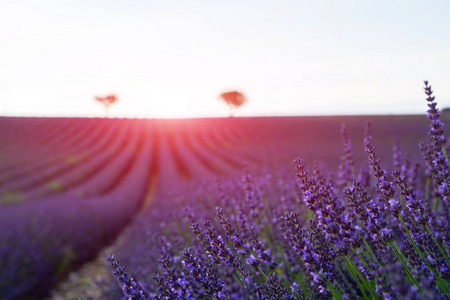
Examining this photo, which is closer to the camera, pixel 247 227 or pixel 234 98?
pixel 247 227

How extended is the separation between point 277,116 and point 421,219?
149ft

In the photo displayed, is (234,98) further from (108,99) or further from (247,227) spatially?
(247,227)

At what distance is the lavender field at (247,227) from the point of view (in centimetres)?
140

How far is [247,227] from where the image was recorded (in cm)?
233

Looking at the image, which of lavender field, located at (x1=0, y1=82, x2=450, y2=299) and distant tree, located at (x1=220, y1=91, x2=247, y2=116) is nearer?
lavender field, located at (x1=0, y1=82, x2=450, y2=299)

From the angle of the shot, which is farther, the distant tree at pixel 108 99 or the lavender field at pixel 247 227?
the distant tree at pixel 108 99

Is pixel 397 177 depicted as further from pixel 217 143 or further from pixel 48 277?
pixel 217 143

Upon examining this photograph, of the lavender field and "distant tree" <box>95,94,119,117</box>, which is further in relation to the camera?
"distant tree" <box>95,94,119,117</box>

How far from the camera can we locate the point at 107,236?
932 centimetres

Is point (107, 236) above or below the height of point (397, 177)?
below

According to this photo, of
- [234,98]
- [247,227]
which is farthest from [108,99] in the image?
[247,227]

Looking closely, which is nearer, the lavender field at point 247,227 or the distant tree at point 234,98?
the lavender field at point 247,227

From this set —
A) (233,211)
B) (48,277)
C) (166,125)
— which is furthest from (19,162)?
(233,211)

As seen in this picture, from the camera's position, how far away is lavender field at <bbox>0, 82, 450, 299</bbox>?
1402 millimetres
